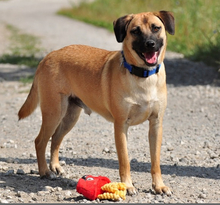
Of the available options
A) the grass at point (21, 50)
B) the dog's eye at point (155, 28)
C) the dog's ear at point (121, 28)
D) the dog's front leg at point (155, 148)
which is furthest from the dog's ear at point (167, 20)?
the grass at point (21, 50)

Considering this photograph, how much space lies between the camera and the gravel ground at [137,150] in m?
4.64

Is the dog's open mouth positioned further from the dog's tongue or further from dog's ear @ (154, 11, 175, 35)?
dog's ear @ (154, 11, 175, 35)

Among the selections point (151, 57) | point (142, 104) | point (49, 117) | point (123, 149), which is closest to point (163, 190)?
point (123, 149)

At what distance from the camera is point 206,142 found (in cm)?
618

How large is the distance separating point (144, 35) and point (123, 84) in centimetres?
48

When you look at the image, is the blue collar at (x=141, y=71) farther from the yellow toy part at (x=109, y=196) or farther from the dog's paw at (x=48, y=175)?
the dog's paw at (x=48, y=175)

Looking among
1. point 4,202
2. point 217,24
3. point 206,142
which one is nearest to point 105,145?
point 206,142

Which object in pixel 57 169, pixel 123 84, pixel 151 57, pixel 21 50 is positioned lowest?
pixel 21 50

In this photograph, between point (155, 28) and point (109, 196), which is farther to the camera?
point (155, 28)

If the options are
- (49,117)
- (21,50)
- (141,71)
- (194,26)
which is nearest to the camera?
(141,71)

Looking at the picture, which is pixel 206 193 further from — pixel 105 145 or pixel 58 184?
pixel 105 145

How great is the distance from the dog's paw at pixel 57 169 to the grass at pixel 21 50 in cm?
666

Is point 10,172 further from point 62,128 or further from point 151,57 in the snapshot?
point 151,57

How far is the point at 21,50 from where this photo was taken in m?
14.7
